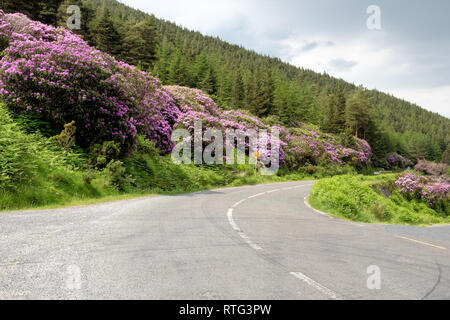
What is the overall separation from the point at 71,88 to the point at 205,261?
1437 centimetres

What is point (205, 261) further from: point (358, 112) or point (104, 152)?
point (358, 112)

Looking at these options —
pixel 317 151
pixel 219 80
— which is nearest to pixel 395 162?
pixel 317 151

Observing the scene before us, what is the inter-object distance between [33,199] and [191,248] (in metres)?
7.90

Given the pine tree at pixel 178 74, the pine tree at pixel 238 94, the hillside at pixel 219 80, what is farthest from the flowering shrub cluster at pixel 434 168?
the pine tree at pixel 178 74

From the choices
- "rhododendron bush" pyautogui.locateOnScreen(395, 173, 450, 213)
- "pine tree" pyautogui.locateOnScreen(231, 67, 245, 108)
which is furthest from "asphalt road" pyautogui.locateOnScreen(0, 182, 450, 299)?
"pine tree" pyautogui.locateOnScreen(231, 67, 245, 108)

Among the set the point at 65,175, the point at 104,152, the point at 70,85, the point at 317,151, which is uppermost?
the point at 70,85

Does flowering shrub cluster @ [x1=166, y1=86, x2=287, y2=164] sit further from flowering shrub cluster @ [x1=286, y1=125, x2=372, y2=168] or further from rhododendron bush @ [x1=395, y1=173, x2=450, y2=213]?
rhododendron bush @ [x1=395, y1=173, x2=450, y2=213]

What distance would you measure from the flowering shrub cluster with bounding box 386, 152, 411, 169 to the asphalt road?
8923cm

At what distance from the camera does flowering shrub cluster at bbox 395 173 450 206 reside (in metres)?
25.0

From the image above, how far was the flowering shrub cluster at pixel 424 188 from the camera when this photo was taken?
25031mm

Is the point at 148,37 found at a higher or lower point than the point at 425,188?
higher

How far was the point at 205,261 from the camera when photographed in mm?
4672

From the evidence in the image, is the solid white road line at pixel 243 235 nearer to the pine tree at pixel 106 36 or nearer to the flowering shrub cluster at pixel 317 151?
the flowering shrub cluster at pixel 317 151

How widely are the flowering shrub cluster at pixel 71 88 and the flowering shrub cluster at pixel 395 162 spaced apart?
8534cm
